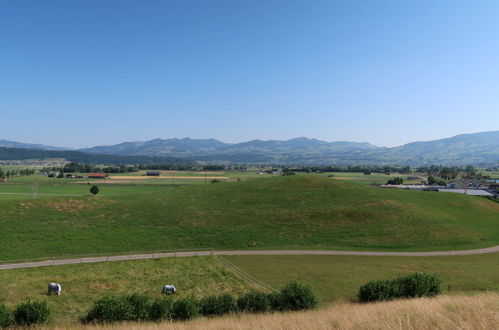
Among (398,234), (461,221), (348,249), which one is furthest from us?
(461,221)

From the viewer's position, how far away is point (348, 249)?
51.8 metres

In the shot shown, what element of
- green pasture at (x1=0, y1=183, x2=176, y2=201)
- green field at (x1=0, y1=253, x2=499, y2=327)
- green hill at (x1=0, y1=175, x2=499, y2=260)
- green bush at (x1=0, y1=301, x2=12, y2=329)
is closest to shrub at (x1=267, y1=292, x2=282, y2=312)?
green field at (x1=0, y1=253, x2=499, y2=327)

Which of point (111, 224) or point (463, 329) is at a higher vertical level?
point (463, 329)

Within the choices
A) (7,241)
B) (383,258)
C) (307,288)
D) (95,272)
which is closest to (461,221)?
(383,258)

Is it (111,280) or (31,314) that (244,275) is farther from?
(31,314)

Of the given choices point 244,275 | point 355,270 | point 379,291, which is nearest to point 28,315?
point 244,275

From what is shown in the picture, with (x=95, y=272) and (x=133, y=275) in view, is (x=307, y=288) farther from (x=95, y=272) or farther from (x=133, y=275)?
(x=95, y=272)

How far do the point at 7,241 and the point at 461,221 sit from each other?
89.9 meters

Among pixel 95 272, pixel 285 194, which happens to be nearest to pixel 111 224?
pixel 95 272

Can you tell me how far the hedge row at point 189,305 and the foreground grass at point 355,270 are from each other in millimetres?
8400

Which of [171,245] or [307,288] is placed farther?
[171,245]

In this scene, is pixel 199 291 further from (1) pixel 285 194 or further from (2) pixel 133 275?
(1) pixel 285 194

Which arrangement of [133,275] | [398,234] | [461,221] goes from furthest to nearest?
[461,221], [398,234], [133,275]

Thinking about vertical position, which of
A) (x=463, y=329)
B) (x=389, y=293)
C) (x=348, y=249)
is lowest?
(x=348, y=249)
